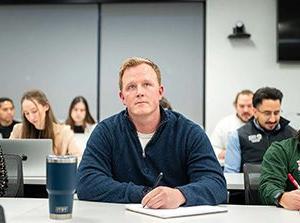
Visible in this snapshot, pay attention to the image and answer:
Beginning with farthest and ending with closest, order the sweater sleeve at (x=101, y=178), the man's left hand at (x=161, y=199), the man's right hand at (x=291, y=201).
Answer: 1. the sweater sleeve at (x=101, y=178)
2. the man's right hand at (x=291, y=201)
3. the man's left hand at (x=161, y=199)

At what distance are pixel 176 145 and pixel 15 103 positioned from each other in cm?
481

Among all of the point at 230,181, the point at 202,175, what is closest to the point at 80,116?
the point at 230,181

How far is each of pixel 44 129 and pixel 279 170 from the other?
2.21 m

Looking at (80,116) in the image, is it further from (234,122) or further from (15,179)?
(15,179)

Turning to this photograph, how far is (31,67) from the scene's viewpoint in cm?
662

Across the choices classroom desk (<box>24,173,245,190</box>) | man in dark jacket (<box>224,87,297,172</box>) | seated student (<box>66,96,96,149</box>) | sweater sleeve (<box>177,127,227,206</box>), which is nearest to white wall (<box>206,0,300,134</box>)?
seated student (<box>66,96,96,149</box>)

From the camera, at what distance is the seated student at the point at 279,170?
2.10 m

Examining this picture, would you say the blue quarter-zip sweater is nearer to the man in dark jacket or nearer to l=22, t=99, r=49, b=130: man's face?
the man in dark jacket

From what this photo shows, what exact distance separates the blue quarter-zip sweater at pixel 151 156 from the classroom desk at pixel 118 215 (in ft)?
0.71

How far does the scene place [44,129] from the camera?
3.93m

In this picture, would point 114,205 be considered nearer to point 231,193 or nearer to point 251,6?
point 231,193

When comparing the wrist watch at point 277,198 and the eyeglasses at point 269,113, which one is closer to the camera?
the wrist watch at point 277,198

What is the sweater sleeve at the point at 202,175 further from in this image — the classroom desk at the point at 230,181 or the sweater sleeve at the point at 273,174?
the classroom desk at the point at 230,181

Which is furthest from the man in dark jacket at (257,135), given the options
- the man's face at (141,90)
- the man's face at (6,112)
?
the man's face at (6,112)
